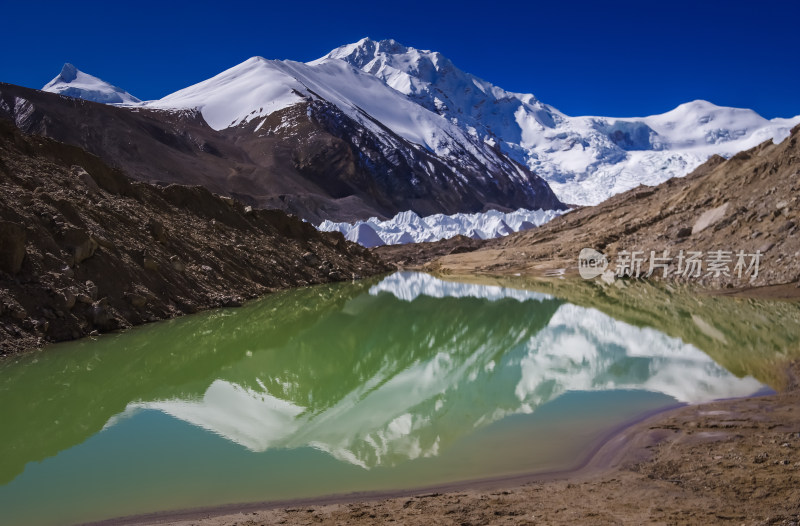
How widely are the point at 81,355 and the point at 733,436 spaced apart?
11573mm

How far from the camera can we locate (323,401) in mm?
9422

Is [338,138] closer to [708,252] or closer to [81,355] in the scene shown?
[708,252]

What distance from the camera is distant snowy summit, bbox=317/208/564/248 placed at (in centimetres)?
6519

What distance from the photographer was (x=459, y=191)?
438 ft

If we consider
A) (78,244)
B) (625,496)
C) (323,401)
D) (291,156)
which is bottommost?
(625,496)

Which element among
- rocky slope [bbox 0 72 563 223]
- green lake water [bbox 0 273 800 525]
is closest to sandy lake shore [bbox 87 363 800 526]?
green lake water [bbox 0 273 800 525]

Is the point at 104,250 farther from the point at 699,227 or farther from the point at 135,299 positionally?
the point at 699,227

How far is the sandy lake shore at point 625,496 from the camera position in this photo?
4715mm

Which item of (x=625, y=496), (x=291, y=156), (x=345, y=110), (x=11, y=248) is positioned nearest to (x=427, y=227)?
(x=291, y=156)

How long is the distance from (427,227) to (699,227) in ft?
143

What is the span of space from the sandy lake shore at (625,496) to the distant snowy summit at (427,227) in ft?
187

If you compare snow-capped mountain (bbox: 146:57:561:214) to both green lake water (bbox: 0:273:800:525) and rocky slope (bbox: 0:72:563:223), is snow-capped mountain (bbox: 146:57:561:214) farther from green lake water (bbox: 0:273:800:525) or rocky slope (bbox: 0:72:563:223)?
green lake water (bbox: 0:273:800:525)

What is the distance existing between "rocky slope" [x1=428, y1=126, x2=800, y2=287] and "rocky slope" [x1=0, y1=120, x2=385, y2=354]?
749 inches

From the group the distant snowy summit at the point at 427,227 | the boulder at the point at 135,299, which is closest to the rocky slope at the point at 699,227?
the distant snowy summit at the point at 427,227
